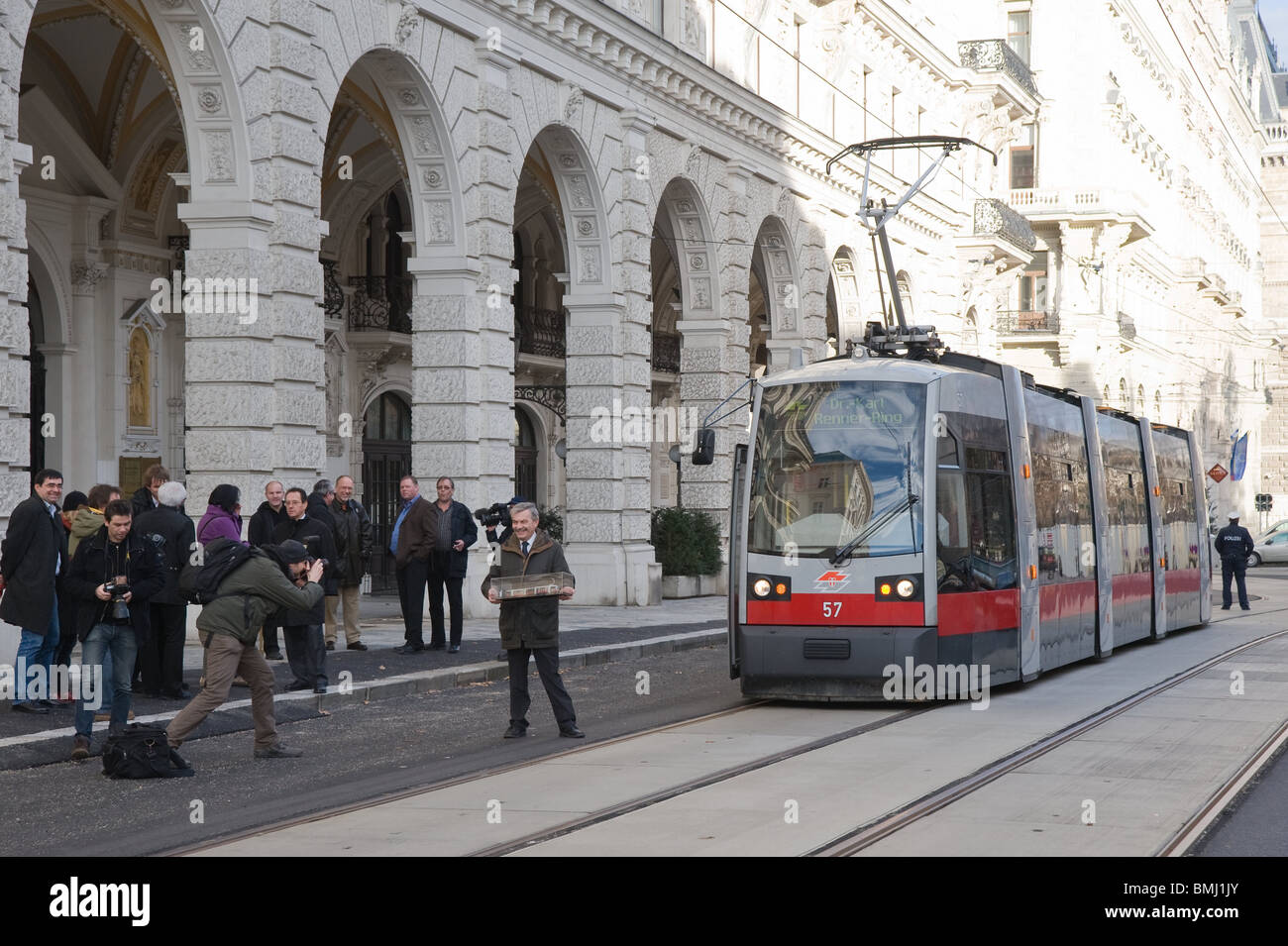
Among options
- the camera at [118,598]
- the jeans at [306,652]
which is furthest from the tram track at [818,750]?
the jeans at [306,652]

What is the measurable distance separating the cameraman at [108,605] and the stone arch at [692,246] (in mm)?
18516

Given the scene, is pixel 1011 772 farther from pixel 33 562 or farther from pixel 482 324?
pixel 482 324

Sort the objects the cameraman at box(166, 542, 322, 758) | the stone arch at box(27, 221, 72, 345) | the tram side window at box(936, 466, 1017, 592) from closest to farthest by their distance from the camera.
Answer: the cameraman at box(166, 542, 322, 758) < the tram side window at box(936, 466, 1017, 592) < the stone arch at box(27, 221, 72, 345)

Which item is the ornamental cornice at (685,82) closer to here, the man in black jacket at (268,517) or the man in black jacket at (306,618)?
the man in black jacket at (268,517)

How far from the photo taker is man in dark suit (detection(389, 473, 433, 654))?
58.9ft

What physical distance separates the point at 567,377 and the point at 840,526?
12.8 metres

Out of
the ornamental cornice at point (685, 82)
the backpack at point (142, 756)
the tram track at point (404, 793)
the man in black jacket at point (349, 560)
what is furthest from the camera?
the ornamental cornice at point (685, 82)

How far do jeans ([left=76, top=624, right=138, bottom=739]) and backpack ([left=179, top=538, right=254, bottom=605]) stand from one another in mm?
549

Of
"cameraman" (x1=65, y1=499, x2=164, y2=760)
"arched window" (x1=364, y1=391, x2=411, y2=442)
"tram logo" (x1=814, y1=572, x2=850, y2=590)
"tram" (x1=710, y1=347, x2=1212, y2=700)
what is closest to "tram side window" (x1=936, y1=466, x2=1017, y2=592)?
"tram" (x1=710, y1=347, x2=1212, y2=700)

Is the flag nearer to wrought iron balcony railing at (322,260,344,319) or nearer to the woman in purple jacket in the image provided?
wrought iron balcony railing at (322,260,344,319)

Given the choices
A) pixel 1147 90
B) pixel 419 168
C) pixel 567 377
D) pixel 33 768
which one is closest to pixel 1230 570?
pixel 567 377

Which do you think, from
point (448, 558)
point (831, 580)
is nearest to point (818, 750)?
point (831, 580)

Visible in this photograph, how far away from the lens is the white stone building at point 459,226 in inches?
686

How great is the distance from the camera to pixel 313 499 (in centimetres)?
1664
